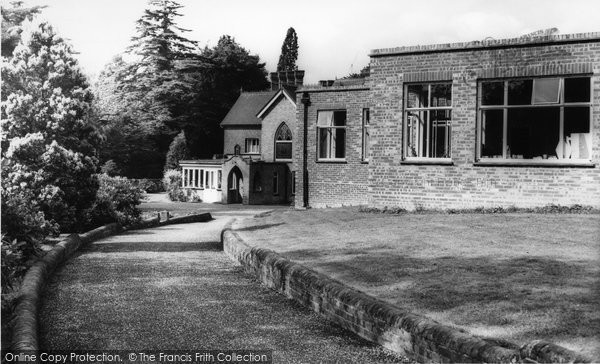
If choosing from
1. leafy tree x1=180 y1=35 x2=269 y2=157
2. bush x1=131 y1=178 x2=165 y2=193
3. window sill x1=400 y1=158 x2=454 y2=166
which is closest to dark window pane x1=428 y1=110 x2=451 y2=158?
window sill x1=400 y1=158 x2=454 y2=166

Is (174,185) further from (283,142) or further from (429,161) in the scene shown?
(429,161)

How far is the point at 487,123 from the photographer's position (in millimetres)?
17078

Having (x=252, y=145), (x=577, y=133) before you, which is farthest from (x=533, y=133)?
(x=252, y=145)

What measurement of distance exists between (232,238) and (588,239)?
7004mm

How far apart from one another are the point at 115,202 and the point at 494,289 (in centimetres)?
1787

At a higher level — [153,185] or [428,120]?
[428,120]

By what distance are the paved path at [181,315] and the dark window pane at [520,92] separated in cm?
843

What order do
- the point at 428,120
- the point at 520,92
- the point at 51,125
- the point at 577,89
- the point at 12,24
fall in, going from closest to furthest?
1. the point at 577,89
2. the point at 520,92
3. the point at 428,120
4. the point at 51,125
5. the point at 12,24

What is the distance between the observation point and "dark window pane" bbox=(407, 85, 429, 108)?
18.2m

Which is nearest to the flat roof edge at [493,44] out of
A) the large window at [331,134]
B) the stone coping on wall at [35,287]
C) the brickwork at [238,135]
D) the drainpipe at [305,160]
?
the large window at [331,134]

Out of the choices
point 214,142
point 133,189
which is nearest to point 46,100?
point 133,189

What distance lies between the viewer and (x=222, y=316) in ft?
26.8

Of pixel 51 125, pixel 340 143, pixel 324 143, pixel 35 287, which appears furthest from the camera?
pixel 324 143

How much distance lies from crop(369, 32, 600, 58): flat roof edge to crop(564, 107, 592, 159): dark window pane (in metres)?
Answer: 1.65
